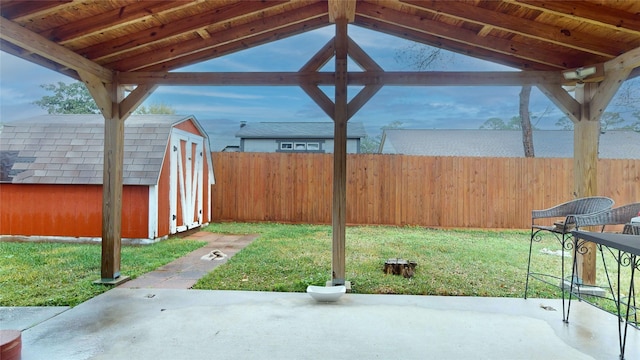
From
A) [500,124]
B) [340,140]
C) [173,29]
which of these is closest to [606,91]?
[340,140]

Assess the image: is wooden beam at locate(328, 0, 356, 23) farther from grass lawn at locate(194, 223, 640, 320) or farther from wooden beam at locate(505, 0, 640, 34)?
grass lawn at locate(194, 223, 640, 320)

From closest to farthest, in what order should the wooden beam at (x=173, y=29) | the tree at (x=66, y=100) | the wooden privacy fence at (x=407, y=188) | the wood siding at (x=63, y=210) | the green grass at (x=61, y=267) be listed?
the wooden beam at (x=173, y=29), the green grass at (x=61, y=267), the wood siding at (x=63, y=210), the wooden privacy fence at (x=407, y=188), the tree at (x=66, y=100)

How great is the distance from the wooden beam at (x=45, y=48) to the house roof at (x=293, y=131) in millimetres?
10170

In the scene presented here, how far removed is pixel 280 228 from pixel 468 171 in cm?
417

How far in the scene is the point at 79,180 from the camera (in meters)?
5.59

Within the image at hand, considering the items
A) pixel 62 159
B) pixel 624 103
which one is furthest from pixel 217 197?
pixel 624 103

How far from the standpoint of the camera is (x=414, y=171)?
7484 mm

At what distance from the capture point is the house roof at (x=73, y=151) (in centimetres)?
564

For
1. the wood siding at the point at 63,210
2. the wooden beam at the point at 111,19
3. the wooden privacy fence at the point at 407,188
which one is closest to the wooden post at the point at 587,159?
the wooden beam at the point at 111,19

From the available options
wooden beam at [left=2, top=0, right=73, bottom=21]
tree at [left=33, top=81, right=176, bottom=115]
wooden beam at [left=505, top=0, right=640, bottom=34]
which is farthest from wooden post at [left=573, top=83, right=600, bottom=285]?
tree at [left=33, top=81, right=176, bottom=115]

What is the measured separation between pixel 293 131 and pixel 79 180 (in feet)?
29.2

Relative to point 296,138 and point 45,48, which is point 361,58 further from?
point 296,138

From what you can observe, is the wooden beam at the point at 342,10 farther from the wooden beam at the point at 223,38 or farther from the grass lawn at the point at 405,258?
the grass lawn at the point at 405,258

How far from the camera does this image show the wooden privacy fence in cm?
719
